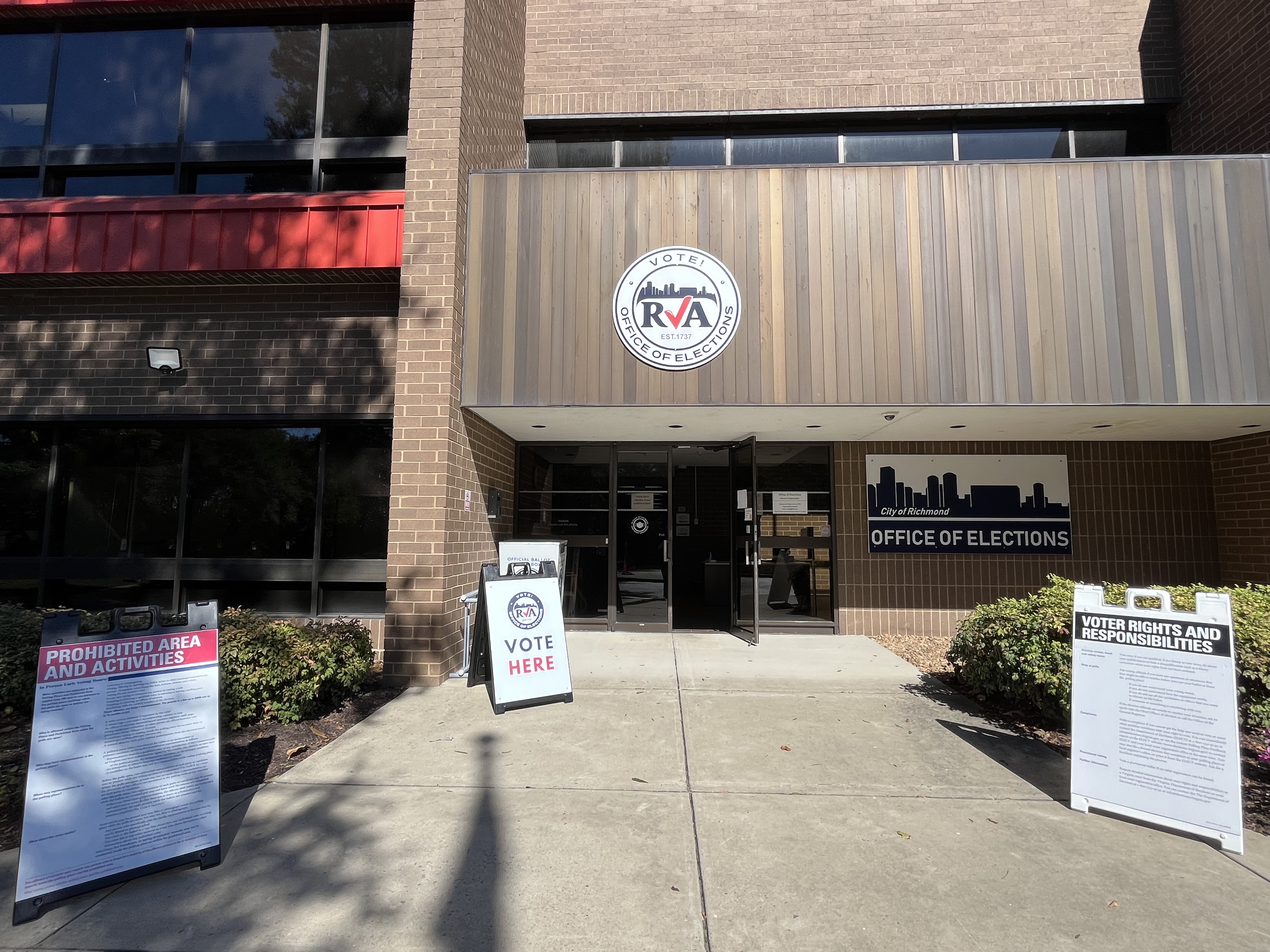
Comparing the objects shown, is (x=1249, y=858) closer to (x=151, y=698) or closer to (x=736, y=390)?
(x=736, y=390)

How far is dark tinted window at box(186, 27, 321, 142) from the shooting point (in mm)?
7160

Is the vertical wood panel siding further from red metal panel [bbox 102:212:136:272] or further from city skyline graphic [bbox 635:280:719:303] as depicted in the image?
red metal panel [bbox 102:212:136:272]

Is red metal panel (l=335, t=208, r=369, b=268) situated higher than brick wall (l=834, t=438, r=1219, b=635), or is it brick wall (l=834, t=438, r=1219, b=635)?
red metal panel (l=335, t=208, r=369, b=268)

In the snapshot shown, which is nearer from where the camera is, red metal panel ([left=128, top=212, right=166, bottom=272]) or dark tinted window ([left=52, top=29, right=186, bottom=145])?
red metal panel ([left=128, top=212, right=166, bottom=272])

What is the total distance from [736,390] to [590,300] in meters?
1.89

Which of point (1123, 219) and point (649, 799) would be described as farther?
point (1123, 219)

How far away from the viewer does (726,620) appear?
9.38m

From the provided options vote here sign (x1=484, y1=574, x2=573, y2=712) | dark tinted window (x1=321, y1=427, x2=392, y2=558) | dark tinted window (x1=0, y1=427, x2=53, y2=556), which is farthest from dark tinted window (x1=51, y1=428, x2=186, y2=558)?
vote here sign (x1=484, y1=574, x2=573, y2=712)

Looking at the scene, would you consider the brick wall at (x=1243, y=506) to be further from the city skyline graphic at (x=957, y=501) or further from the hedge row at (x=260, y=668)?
the hedge row at (x=260, y=668)

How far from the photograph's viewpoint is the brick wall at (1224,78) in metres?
7.19

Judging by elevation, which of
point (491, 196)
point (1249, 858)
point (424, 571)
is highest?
point (491, 196)

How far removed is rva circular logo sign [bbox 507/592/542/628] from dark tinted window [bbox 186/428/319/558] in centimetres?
301

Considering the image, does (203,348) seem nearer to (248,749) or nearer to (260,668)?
(260,668)

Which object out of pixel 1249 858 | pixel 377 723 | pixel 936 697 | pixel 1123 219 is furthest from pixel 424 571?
pixel 1123 219
